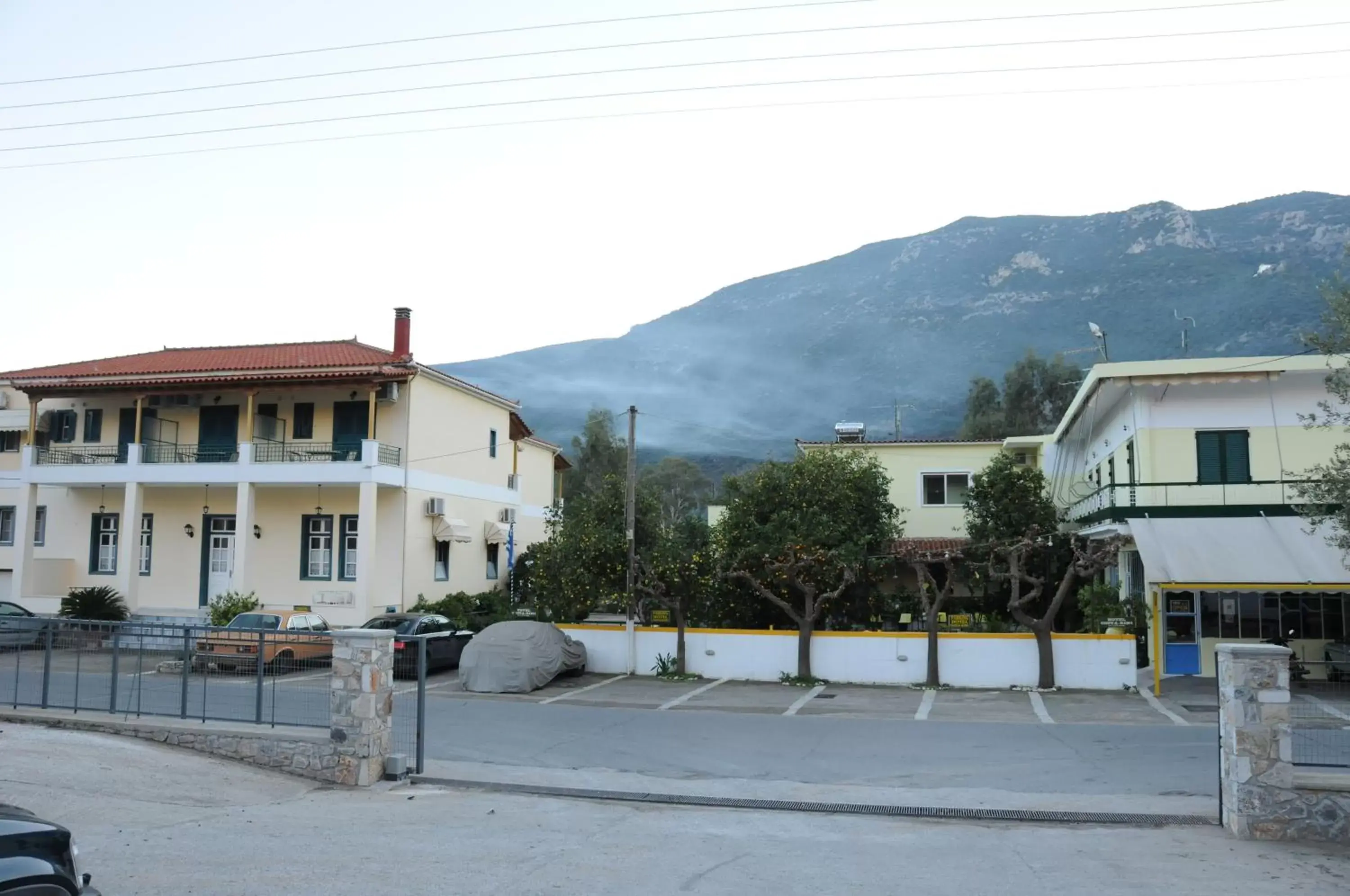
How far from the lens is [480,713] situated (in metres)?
18.3

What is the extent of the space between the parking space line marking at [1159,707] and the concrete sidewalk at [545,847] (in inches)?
352

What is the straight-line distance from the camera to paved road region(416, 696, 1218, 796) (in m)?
12.9

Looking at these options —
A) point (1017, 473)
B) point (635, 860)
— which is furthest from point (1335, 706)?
point (1017, 473)

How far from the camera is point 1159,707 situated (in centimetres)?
1977

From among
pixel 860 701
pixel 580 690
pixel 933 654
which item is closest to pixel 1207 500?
pixel 933 654

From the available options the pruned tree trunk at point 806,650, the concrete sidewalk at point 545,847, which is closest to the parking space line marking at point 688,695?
the pruned tree trunk at point 806,650

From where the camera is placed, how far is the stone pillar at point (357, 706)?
1151 cm

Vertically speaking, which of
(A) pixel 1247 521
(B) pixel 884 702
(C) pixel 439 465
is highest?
(C) pixel 439 465

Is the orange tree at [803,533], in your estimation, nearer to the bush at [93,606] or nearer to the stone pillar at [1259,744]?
the stone pillar at [1259,744]

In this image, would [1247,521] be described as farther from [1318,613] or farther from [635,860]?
[635,860]

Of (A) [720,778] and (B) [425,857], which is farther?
(A) [720,778]

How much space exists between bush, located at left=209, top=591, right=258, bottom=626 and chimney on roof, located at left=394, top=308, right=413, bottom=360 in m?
8.48

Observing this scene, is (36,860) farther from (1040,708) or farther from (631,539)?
(631,539)

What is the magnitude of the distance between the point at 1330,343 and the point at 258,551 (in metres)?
28.5
